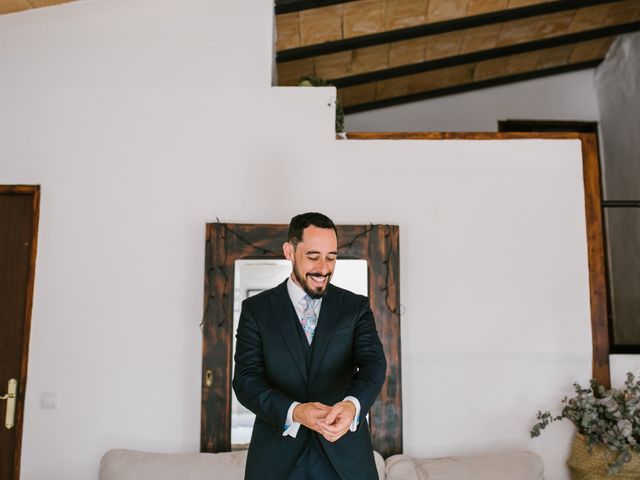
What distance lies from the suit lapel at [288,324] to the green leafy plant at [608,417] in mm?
1820

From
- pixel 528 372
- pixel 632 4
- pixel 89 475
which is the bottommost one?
pixel 89 475

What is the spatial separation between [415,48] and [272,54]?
4.07 feet

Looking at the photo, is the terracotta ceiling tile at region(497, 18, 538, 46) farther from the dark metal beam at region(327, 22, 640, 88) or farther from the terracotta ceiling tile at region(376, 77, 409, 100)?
the terracotta ceiling tile at region(376, 77, 409, 100)

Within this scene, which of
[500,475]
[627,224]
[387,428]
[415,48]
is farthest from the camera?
[627,224]

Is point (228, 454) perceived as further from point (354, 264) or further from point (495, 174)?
point (495, 174)

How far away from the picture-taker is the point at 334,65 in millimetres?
4078

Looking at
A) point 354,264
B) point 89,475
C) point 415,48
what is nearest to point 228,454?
point 89,475

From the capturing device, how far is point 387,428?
2.95 m

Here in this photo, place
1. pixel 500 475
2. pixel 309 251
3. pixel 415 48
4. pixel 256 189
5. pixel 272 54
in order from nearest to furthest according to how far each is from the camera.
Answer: pixel 309 251, pixel 500 475, pixel 256 189, pixel 272 54, pixel 415 48

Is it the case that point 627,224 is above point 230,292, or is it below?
above

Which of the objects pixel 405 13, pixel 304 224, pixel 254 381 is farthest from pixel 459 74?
pixel 254 381

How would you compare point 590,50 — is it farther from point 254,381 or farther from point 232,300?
point 254,381

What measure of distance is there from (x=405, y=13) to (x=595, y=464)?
9.08ft

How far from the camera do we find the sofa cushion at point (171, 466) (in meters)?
2.68
